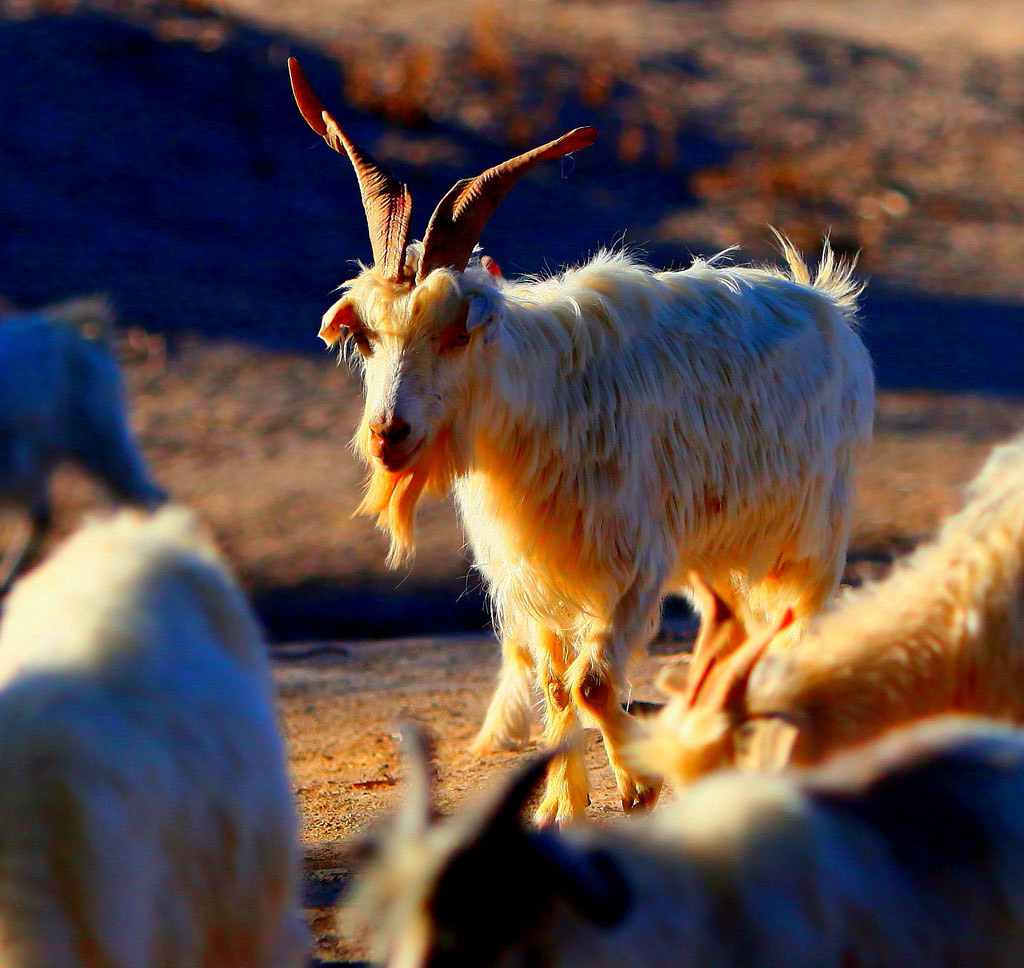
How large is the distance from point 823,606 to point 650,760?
10.1 ft

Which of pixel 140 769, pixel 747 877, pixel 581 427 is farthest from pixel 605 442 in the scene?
pixel 747 877

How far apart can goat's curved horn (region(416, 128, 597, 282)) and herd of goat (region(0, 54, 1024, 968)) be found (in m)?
0.01

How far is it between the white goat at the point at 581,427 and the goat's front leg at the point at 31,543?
135 inches

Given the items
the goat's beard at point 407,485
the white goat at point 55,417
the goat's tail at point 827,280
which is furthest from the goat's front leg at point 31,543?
the goat's tail at point 827,280

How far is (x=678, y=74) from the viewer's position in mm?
18984

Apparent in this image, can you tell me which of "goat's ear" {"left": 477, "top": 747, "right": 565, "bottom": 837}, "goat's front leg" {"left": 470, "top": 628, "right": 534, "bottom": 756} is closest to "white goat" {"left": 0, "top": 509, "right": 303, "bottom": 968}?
"goat's ear" {"left": 477, "top": 747, "right": 565, "bottom": 837}

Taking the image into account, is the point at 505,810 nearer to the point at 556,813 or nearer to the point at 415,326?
the point at 415,326

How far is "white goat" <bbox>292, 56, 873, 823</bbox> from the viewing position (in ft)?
16.0

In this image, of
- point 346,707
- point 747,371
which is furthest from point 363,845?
point 346,707

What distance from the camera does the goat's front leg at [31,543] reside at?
8156mm

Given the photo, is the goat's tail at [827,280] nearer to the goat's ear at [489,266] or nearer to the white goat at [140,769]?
the goat's ear at [489,266]

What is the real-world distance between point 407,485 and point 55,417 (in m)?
3.60

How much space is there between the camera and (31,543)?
820cm

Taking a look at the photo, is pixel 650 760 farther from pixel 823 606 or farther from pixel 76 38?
pixel 76 38
